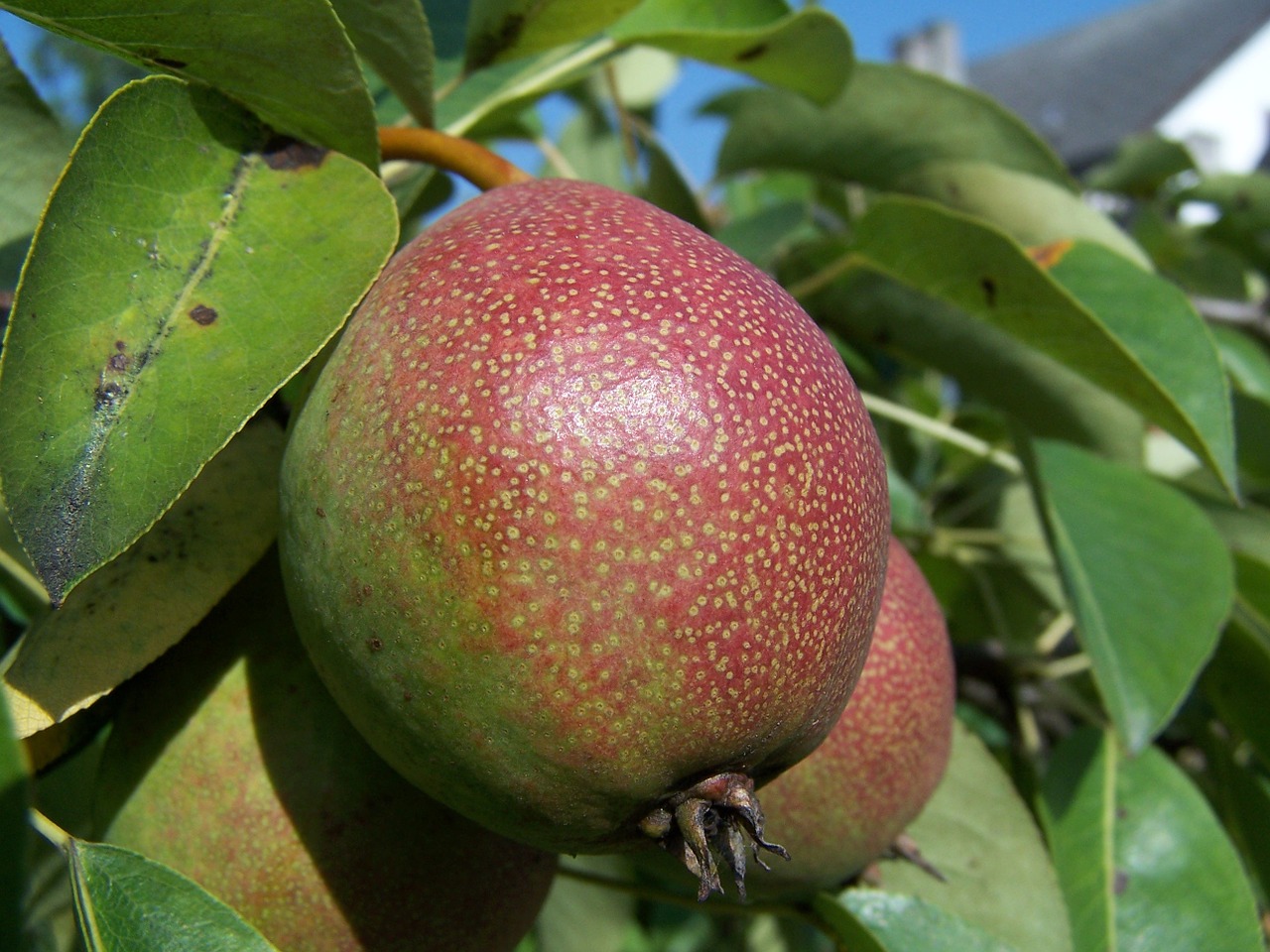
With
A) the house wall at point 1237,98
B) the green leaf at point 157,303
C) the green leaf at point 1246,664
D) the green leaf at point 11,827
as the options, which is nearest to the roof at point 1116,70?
the house wall at point 1237,98

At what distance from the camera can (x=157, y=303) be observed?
77 cm

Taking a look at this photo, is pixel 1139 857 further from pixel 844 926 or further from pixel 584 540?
pixel 584 540

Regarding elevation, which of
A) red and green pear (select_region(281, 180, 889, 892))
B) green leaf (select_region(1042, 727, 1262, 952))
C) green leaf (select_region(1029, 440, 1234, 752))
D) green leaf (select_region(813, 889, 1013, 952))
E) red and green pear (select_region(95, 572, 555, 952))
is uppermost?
red and green pear (select_region(281, 180, 889, 892))

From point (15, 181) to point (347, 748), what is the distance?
2.01 feet

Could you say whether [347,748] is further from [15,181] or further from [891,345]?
[891,345]

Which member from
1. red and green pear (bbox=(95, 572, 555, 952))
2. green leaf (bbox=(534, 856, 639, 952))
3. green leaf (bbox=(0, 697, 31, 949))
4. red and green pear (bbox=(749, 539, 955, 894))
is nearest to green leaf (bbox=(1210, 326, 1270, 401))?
red and green pear (bbox=(749, 539, 955, 894))

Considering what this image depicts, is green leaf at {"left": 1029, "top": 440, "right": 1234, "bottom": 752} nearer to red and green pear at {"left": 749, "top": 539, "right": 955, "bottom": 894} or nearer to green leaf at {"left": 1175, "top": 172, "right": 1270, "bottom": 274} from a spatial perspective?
red and green pear at {"left": 749, "top": 539, "right": 955, "bottom": 894}

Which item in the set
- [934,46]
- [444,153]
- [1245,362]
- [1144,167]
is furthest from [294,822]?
[934,46]

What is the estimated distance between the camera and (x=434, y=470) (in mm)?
695

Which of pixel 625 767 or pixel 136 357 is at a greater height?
pixel 136 357

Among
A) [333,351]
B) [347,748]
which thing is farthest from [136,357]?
[347,748]

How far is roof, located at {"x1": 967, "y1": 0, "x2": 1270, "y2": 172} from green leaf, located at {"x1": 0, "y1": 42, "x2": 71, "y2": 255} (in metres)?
15.0

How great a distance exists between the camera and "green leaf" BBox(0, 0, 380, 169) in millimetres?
774

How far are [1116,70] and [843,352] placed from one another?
64.5 ft
